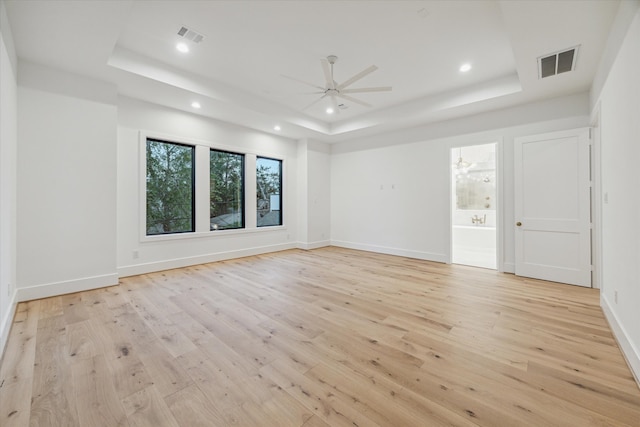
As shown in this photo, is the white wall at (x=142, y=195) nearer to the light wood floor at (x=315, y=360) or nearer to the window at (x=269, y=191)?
the window at (x=269, y=191)

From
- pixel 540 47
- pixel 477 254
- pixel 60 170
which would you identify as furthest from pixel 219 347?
pixel 477 254

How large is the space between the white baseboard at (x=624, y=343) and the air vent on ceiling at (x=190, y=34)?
4.99 metres

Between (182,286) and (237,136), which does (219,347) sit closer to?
(182,286)

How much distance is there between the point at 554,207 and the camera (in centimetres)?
412

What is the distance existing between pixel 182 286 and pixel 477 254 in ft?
21.2

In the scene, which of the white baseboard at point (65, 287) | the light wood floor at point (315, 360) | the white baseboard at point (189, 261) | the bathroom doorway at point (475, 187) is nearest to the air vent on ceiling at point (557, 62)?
the light wood floor at point (315, 360)

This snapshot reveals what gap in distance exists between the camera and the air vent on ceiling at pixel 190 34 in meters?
3.07

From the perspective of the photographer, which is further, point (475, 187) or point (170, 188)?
point (475, 187)

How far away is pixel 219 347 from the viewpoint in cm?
222

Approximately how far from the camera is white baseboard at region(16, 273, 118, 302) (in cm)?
323

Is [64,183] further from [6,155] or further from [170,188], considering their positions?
[170,188]

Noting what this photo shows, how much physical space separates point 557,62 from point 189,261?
→ 6.28 metres

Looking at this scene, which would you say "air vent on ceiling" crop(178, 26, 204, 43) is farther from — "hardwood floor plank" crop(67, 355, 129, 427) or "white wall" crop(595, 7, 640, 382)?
"white wall" crop(595, 7, 640, 382)

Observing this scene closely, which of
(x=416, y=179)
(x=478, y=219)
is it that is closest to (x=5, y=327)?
(x=416, y=179)
